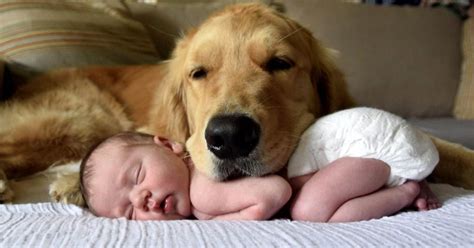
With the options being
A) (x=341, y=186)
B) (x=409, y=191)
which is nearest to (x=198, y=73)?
(x=341, y=186)

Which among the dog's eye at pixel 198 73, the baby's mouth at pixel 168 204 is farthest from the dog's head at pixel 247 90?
the baby's mouth at pixel 168 204

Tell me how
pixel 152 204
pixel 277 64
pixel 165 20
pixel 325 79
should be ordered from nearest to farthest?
pixel 152 204 → pixel 277 64 → pixel 325 79 → pixel 165 20

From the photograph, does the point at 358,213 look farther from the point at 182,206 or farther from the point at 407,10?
the point at 407,10

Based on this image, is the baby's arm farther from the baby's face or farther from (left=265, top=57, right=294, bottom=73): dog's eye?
(left=265, top=57, right=294, bottom=73): dog's eye

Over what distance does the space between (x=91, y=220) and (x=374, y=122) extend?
0.73m

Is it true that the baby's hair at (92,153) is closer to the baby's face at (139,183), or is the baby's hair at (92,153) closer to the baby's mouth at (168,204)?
the baby's face at (139,183)

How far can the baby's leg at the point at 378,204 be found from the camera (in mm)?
1253

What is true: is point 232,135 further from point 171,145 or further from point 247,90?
point 171,145

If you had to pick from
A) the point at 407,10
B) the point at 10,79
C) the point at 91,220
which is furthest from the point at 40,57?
the point at 407,10

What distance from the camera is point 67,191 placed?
1840 millimetres

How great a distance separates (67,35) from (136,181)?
153 centimetres

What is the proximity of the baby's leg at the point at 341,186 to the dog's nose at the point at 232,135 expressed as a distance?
0.66 ft

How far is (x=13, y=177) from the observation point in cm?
215

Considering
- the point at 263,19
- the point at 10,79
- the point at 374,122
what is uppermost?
the point at 263,19
